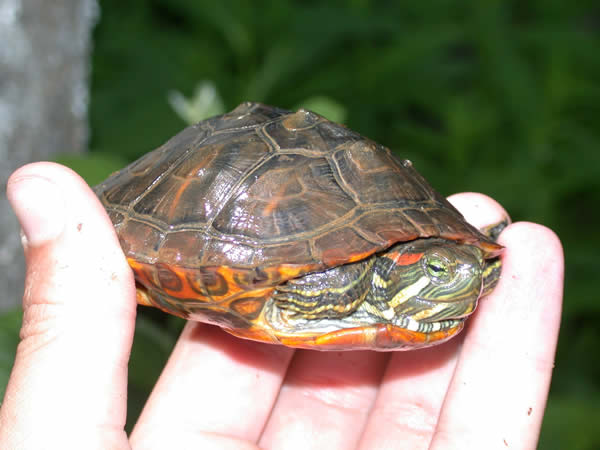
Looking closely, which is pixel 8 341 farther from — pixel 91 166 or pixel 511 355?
pixel 511 355

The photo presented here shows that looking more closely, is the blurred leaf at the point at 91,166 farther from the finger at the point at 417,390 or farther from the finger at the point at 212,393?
the finger at the point at 417,390

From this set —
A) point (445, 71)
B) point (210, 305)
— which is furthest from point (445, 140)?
point (210, 305)

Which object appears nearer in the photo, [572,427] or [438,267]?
[438,267]

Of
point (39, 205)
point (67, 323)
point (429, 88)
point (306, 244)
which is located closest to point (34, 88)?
point (39, 205)

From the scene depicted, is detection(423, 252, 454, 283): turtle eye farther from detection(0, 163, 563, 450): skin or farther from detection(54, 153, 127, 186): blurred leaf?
detection(54, 153, 127, 186): blurred leaf

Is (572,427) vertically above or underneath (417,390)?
underneath

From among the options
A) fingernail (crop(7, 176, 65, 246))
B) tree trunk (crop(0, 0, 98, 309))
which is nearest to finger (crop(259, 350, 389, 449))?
fingernail (crop(7, 176, 65, 246))
